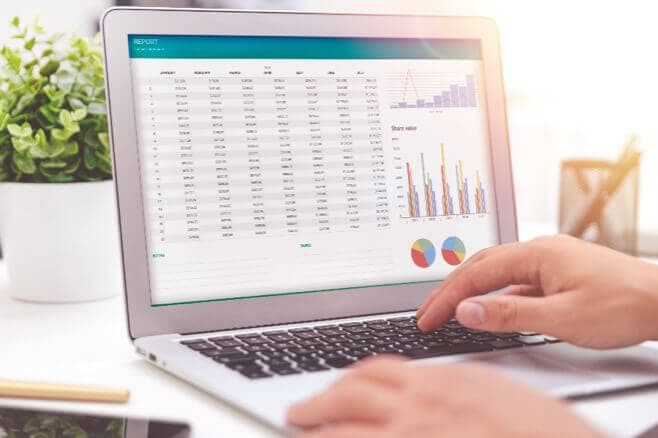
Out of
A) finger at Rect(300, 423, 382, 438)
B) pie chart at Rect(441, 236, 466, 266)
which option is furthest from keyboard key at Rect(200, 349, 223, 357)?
pie chart at Rect(441, 236, 466, 266)

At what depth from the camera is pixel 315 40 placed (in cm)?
82

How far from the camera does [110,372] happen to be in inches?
25.7

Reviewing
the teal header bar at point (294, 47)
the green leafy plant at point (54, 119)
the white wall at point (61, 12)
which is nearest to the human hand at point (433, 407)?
the teal header bar at point (294, 47)

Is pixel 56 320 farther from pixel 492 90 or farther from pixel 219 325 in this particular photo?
pixel 492 90

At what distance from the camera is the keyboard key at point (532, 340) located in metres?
0.68

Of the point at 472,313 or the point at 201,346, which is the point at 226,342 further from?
the point at 472,313

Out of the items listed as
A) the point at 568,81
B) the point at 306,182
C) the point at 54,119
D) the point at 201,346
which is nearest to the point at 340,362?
the point at 201,346

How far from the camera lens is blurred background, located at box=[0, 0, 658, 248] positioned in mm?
1682

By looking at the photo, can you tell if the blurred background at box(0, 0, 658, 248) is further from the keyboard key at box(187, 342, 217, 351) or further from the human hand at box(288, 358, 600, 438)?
the human hand at box(288, 358, 600, 438)

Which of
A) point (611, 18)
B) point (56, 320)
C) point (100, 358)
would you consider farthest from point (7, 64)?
point (611, 18)

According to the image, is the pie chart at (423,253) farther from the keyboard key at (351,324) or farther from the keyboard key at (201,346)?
the keyboard key at (201,346)

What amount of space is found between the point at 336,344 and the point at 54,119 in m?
0.46

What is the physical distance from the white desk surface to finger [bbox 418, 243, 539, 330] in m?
0.16

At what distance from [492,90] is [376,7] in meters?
0.84
